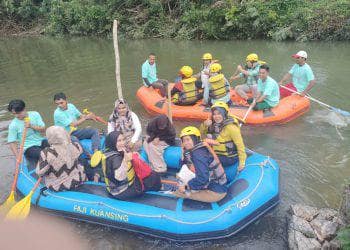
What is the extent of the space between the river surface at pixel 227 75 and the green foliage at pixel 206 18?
26.5 inches

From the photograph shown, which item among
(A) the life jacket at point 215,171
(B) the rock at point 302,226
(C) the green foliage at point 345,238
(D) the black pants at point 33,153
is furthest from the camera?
(D) the black pants at point 33,153

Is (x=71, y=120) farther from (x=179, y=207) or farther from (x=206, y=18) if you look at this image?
(x=206, y=18)

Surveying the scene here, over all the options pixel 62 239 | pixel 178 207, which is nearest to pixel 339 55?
pixel 178 207

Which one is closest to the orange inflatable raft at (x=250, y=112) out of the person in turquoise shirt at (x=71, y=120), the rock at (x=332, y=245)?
the person in turquoise shirt at (x=71, y=120)

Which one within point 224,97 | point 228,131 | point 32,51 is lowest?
point 32,51

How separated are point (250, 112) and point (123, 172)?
11.7 feet

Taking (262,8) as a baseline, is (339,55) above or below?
below

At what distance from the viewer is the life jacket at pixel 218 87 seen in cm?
734

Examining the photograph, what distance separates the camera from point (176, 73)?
37.9ft

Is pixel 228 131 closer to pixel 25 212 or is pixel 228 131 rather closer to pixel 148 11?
pixel 25 212

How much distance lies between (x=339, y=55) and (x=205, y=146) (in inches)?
368

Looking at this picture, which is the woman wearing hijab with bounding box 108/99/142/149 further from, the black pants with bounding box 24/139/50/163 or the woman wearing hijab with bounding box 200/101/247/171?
the woman wearing hijab with bounding box 200/101/247/171

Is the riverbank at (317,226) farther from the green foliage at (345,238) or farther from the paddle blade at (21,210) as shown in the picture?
the paddle blade at (21,210)

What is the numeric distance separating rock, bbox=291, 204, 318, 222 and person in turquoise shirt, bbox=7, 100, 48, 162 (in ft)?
12.3
